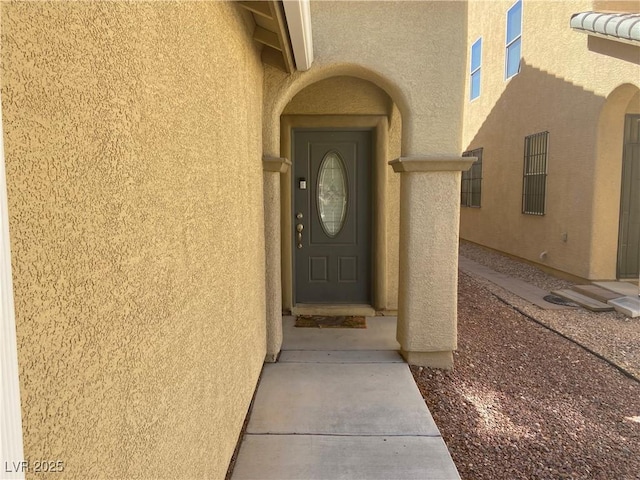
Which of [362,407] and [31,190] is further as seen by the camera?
[362,407]

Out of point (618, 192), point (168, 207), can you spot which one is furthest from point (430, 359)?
point (618, 192)

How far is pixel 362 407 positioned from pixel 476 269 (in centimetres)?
762

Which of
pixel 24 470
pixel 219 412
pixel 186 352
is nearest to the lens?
pixel 24 470

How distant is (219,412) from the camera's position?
8.57 feet

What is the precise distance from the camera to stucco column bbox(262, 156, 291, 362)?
4539mm

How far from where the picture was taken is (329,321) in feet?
20.2

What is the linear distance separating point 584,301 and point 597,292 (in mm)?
432

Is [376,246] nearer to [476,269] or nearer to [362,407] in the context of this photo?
[362,407]

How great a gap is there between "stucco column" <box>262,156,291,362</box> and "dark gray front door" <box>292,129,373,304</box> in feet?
5.87

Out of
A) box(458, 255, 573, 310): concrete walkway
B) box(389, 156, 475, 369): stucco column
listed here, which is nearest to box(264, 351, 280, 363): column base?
box(389, 156, 475, 369): stucco column

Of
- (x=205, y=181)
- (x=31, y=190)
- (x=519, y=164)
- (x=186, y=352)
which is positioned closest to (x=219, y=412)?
(x=186, y=352)

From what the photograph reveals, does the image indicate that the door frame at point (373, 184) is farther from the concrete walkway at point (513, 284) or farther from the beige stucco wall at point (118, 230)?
the beige stucco wall at point (118, 230)

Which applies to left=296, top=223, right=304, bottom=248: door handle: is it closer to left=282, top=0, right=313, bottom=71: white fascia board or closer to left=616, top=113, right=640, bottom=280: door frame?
left=282, top=0, right=313, bottom=71: white fascia board

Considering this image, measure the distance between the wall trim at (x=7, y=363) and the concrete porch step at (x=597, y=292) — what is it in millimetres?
7988
